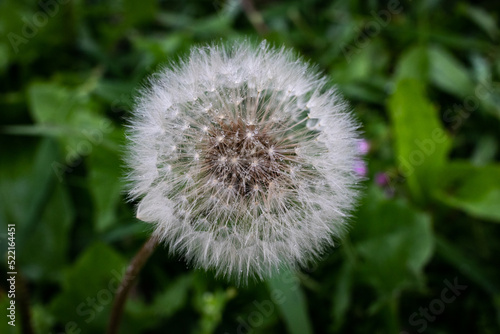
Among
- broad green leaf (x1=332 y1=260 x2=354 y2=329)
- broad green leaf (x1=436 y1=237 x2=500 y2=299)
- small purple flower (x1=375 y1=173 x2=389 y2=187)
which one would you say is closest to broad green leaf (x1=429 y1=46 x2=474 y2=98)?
small purple flower (x1=375 y1=173 x2=389 y2=187)

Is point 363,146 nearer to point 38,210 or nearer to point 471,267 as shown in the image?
point 471,267

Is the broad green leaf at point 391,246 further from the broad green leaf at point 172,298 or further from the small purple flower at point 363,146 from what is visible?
the broad green leaf at point 172,298

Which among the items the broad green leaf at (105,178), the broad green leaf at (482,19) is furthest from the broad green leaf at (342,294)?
the broad green leaf at (482,19)

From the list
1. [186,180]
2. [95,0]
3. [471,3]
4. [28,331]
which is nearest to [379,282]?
[186,180]

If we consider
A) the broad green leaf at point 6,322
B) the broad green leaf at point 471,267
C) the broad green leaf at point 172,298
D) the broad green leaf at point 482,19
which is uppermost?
the broad green leaf at point 482,19

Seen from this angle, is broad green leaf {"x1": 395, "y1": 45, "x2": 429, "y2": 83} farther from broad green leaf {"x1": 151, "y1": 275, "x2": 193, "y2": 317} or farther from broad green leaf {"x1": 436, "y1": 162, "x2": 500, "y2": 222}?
broad green leaf {"x1": 151, "y1": 275, "x2": 193, "y2": 317}

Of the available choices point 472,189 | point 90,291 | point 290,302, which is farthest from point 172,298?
point 472,189

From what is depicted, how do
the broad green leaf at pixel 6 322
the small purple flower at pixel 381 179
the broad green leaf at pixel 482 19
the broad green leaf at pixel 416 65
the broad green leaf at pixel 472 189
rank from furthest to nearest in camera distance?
the broad green leaf at pixel 482 19
the broad green leaf at pixel 416 65
the small purple flower at pixel 381 179
the broad green leaf at pixel 472 189
the broad green leaf at pixel 6 322

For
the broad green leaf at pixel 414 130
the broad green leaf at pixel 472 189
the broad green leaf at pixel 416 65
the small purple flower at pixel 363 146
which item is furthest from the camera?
the broad green leaf at pixel 416 65
